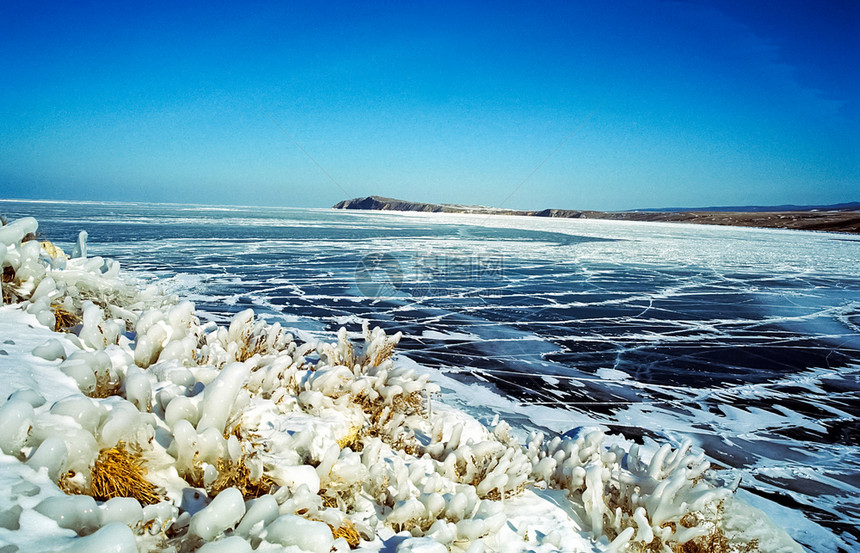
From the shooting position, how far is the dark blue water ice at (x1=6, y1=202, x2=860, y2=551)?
13.7ft

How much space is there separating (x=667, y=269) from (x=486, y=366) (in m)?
11.9

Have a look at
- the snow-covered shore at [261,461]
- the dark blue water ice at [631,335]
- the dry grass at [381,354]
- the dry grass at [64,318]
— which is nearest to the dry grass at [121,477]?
the snow-covered shore at [261,461]

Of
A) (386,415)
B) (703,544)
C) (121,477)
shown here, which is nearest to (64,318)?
(121,477)

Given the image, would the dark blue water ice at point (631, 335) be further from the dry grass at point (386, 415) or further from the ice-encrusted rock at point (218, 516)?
the ice-encrusted rock at point (218, 516)

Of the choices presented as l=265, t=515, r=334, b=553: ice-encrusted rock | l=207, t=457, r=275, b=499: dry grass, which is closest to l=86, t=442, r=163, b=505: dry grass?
l=207, t=457, r=275, b=499: dry grass

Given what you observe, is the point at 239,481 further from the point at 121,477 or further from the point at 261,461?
the point at 121,477

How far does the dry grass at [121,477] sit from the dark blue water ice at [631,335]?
326cm

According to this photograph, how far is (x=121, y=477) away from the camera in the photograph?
5.53ft

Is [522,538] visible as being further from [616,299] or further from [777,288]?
[777,288]

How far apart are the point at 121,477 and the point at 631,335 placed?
23.5ft

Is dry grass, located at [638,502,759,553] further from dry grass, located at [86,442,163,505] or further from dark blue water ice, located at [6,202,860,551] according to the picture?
dry grass, located at [86,442,163,505]

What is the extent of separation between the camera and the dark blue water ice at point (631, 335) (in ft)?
13.7

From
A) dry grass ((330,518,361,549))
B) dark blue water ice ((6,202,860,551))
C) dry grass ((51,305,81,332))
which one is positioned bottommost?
dark blue water ice ((6,202,860,551))

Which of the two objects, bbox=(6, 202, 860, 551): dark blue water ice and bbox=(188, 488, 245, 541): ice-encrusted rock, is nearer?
bbox=(188, 488, 245, 541): ice-encrusted rock
